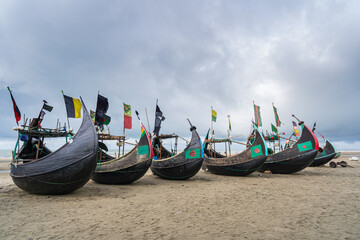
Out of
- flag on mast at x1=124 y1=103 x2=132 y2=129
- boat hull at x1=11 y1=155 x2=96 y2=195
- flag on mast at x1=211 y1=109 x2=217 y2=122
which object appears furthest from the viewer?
flag on mast at x1=211 y1=109 x2=217 y2=122

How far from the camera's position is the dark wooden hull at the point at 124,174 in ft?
32.9

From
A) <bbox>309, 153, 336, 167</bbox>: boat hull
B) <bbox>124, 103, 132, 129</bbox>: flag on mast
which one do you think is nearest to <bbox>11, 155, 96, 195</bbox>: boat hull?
<bbox>124, 103, 132, 129</bbox>: flag on mast

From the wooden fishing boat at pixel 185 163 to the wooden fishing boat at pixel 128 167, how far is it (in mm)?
2082

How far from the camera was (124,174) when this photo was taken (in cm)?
1005

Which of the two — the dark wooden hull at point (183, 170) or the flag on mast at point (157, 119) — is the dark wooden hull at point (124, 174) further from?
the flag on mast at point (157, 119)

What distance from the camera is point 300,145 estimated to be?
14938 millimetres

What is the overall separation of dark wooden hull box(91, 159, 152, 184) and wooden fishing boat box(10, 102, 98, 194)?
9.28 feet

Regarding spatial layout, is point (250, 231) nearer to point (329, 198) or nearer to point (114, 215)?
point (114, 215)

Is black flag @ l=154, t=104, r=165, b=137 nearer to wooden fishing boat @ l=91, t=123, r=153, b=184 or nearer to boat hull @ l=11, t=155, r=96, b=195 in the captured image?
wooden fishing boat @ l=91, t=123, r=153, b=184

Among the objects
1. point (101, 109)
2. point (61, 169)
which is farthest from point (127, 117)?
point (61, 169)

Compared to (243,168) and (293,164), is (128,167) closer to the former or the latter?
(243,168)

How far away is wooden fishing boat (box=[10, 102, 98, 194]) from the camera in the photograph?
6.82m

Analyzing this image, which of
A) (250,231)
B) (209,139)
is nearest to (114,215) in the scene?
(250,231)

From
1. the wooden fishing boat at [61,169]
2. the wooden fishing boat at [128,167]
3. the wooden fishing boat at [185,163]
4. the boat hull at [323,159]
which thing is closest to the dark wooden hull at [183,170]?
the wooden fishing boat at [185,163]
